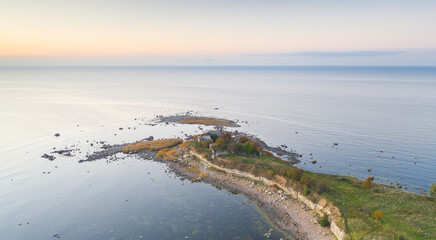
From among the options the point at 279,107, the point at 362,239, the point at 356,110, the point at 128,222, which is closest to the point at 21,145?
the point at 128,222

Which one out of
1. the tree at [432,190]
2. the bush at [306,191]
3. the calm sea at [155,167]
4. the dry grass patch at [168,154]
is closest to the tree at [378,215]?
the bush at [306,191]

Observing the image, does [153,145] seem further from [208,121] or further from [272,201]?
[272,201]

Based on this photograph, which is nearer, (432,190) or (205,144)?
(432,190)

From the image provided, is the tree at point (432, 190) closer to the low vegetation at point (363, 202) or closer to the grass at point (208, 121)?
the low vegetation at point (363, 202)

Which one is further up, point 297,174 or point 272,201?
point 297,174

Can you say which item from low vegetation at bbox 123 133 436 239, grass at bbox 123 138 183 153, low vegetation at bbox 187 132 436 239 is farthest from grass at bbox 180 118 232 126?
low vegetation at bbox 187 132 436 239

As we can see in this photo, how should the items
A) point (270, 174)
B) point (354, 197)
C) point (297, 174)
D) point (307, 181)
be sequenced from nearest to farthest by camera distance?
point (354, 197) → point (307, 181) → point (297, 174) → point (270, 174)

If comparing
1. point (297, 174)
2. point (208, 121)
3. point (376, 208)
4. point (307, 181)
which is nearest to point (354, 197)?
point (376, 208)
